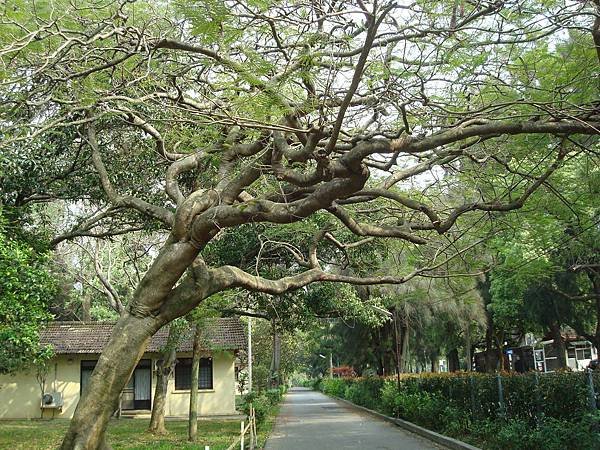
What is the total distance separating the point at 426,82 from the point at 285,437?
13672 mm

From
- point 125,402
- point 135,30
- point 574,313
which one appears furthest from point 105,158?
point 125,402

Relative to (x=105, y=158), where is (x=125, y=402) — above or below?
below

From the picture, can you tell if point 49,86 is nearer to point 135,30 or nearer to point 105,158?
point 135,30

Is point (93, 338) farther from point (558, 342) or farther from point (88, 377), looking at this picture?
point (558, 342)

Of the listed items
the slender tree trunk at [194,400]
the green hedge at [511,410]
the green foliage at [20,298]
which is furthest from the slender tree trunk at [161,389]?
the green foliage at [20,298]

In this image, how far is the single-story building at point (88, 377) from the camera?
28.9m

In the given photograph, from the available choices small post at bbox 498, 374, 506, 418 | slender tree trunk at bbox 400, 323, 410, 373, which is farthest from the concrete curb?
slender tree trunk at bbox 400, 323, 410, 373

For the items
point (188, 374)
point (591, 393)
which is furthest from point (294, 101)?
point (188, 374)

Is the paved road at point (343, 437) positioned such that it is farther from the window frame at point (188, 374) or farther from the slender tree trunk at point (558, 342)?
the slender tree trunk at point (558, 342)

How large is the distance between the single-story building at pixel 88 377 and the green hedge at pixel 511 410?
11928 mm

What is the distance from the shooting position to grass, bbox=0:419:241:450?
16094 millimetres

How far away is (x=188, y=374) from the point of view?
3111 centimetres

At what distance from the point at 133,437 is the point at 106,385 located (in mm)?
11909

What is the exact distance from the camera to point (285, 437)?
18.7 metres
